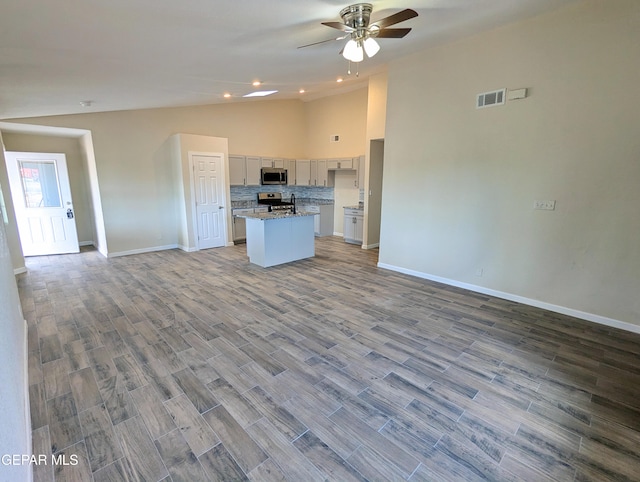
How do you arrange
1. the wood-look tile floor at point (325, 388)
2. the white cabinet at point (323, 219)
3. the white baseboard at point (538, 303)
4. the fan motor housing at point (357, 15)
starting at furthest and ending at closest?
the white cabinet at point (323, 219), the white baseboard at point (538, 303), the fan motor housing at point (357, 15), the wood-look tile floor at point (325, 388)

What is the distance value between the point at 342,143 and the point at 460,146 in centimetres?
414

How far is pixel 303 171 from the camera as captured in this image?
842 cm

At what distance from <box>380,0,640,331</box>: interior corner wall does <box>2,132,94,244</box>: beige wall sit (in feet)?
22.8

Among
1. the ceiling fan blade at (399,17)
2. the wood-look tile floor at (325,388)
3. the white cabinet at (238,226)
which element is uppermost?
the ceiling fan blade at (399,17)

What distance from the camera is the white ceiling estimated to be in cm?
211

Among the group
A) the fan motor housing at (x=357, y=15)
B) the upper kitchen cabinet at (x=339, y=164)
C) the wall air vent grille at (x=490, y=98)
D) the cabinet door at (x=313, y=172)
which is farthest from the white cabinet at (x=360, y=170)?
the fan motor housing at (x=357, y=15)

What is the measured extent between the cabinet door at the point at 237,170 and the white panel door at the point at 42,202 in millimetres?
3386

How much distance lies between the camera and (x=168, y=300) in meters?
3.82

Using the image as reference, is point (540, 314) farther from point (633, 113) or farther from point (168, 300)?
point (168, 300)

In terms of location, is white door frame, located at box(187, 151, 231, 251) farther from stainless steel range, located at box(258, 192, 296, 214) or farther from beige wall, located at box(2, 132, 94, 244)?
beige wall, located at box(2, 132, 94, 244)

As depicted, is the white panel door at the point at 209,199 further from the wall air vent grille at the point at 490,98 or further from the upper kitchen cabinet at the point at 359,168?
the wall air vent grille at the point at 490,98

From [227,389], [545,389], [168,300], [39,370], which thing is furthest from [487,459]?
[168,300]

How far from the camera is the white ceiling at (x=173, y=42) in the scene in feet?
6.93

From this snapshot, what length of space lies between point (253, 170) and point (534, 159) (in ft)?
19.8
